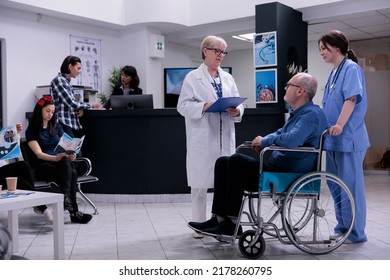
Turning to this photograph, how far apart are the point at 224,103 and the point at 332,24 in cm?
494

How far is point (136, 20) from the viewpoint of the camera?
7219 mm

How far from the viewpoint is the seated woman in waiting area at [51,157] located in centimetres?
390

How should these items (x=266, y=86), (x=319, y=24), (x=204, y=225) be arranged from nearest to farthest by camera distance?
(x=204, y=225) → (x=266, y=86) → (x=319, y=24)

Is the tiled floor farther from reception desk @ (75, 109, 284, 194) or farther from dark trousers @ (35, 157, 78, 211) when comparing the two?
reception desk @ (75, 109, 284, 194)

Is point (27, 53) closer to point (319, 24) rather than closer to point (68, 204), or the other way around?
point (68, 204)

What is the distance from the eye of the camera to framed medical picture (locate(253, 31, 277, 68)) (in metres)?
5.95

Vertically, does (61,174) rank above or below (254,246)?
above

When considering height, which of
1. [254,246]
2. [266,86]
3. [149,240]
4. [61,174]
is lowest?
[149,240]

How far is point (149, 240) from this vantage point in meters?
3.31

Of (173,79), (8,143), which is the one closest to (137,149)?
(8,143)

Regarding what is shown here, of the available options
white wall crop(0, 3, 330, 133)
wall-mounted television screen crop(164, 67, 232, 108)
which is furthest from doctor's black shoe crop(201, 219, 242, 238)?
wall-mounted television screen crop(164, 67, 232, 108)

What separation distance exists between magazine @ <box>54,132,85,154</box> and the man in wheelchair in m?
1.58

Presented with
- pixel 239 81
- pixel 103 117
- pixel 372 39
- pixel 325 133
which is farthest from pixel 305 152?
pixel 239 81

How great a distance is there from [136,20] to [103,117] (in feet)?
8.93
